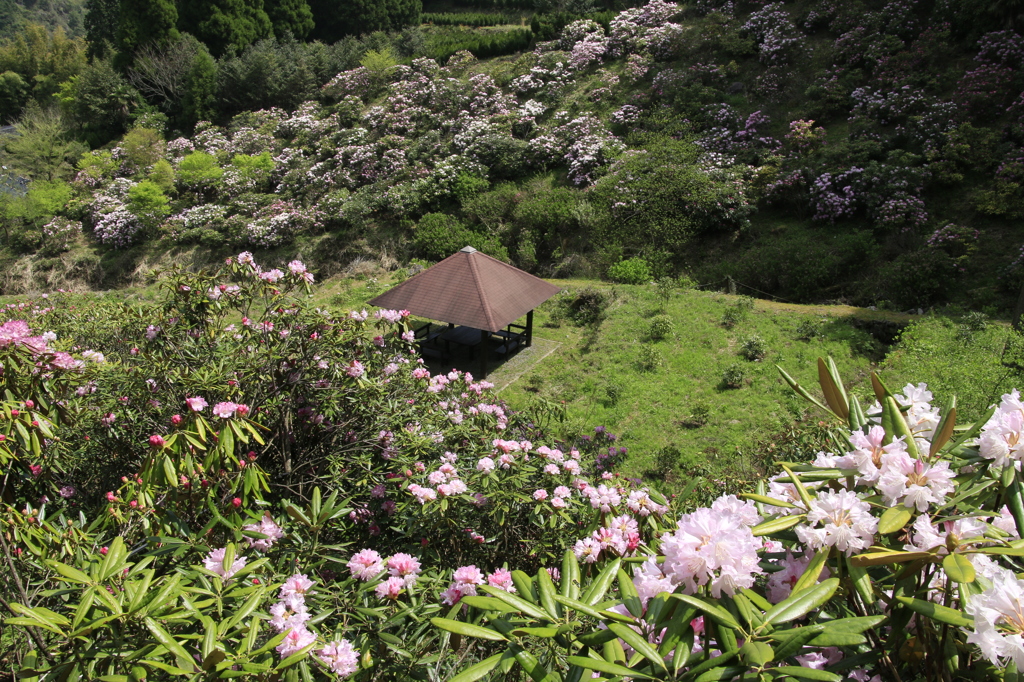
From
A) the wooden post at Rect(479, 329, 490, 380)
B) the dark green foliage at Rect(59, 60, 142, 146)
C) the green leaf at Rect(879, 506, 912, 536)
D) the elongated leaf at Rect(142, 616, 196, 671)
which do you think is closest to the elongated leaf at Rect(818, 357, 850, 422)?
the green leaf at Rect(879, 506, 912, 536)

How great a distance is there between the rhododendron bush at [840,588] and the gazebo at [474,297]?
6085 mm

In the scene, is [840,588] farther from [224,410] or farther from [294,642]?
[224,410]

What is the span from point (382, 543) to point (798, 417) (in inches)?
211

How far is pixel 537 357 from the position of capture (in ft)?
27.7

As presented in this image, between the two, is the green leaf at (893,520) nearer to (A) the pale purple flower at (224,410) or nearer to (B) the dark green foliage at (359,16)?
(A) the pale purple flower at (224,410)

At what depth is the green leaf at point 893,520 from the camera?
0.94 m

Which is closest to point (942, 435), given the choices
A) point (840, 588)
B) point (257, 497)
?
point (840, 588)

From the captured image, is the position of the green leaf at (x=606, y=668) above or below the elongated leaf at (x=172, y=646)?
above

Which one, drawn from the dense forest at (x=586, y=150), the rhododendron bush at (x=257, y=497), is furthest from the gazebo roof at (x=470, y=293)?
the rhododendron bush at (x=257, y=497)

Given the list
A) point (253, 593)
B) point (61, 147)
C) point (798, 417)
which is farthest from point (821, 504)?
point (61, 147)

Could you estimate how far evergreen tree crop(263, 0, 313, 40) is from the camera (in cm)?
2748

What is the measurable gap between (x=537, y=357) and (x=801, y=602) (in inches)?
297

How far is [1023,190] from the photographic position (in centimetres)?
946

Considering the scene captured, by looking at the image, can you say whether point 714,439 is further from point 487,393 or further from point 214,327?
point 214,327
